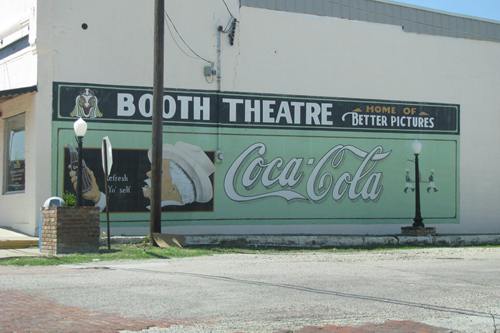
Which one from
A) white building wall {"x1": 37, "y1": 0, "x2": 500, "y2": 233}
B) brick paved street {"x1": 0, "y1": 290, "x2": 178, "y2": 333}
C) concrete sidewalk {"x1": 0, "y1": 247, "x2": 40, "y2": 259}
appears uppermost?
white building wall {"x1": 37, "y1": 0, "x2": 500, "y2": 233}

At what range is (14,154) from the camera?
2277cm

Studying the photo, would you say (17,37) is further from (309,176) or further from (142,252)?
(309,176)

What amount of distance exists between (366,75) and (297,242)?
276 inches

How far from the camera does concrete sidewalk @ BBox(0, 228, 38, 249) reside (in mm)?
19337

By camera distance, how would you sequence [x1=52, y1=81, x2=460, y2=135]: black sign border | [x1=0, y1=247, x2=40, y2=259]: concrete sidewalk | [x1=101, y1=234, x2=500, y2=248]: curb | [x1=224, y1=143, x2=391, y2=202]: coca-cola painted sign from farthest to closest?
[x1=224, y1=143, x2=391, y2=202]: coca-cola painted sign → [x1=52, y1=81, x2=460, y2=135]: black sign border → [x1=101, y1=234, x2=500, y2=248]: curb → [x1=0, y1=247, x2=40, y2=259]: concrete sidewalk

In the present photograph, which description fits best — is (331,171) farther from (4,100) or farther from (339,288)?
(339,288)

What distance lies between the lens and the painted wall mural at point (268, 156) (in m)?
21.7

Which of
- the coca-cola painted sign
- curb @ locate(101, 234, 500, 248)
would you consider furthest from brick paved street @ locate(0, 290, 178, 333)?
the coca-cola painted sign

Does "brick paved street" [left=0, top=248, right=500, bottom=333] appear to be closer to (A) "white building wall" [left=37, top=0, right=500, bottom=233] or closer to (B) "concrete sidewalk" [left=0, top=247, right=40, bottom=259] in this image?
(B) "concrete sidewalk" [left=0, top=247, right=40, bottom=259]

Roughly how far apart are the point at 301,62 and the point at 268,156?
11.2 feet

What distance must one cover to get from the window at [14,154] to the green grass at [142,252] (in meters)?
5.26

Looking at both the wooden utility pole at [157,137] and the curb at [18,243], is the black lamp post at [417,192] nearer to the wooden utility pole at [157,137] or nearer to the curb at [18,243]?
the wooden utility pole at [157,137]

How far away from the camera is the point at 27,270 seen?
1378 cm

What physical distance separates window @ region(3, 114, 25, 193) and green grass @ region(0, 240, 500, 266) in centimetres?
526
